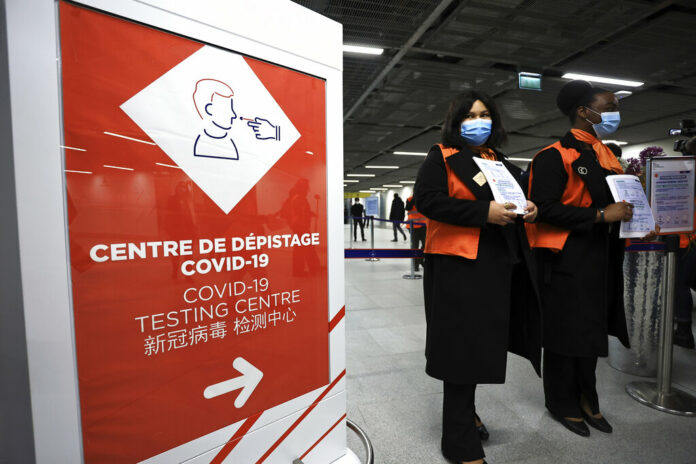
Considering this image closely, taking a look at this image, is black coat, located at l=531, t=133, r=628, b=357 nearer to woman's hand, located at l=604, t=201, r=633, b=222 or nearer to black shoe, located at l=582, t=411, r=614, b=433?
woman's hand, located at l=604, t=201, r=633, b=222

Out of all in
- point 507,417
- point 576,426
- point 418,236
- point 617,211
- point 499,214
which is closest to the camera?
point 499,214

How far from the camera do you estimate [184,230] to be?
736 mm

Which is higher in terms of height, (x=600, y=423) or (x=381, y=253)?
(x=381, y=253)

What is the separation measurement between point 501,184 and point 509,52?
4548mm

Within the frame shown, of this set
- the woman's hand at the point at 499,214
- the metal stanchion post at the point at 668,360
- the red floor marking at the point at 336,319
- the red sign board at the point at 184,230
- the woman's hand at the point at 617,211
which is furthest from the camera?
the metal stanchion post at the point at 668,360

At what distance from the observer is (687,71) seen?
218 inches

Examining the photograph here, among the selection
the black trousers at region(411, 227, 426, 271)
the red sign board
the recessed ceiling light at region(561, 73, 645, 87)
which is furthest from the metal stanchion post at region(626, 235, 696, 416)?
the recessed ceiling light at region(561, 73, 645, 87)

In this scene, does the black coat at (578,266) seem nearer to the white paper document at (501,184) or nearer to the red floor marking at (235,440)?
the white paper document at (501,184)

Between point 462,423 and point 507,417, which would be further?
point 507,417

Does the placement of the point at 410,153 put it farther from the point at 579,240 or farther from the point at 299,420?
the point at 299,420

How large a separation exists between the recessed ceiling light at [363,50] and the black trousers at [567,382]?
14.2ft

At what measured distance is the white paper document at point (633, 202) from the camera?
1616 mm

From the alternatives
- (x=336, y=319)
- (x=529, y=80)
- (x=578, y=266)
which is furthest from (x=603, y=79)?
(x=336, y=319)

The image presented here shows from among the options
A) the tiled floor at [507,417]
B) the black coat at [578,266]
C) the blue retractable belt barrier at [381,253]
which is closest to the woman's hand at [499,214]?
the black coat at [578,266]
